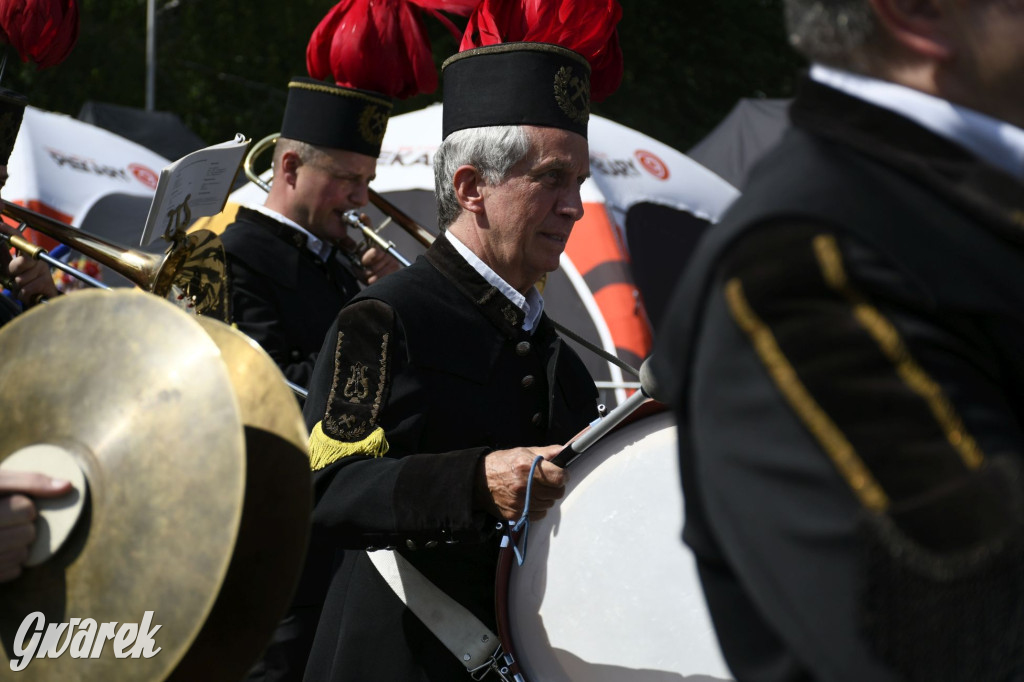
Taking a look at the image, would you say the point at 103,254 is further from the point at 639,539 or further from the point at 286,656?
the point at 639,539

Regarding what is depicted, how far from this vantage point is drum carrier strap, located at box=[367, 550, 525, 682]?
7.60ft

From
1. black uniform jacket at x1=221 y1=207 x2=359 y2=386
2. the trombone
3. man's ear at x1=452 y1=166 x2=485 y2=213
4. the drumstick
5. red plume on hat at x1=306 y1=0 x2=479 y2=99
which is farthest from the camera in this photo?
the trombone

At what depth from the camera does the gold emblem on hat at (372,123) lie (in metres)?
4.93

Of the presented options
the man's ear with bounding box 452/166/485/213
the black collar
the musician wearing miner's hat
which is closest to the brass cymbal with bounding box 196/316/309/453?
the musician wearing miner's hat

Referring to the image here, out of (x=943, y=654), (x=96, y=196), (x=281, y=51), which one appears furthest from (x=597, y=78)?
(x=281, y=51)

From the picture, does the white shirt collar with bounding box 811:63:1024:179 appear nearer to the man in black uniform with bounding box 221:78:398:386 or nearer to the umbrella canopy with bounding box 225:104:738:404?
the man in black uniform with bounding box 221:78:398:386

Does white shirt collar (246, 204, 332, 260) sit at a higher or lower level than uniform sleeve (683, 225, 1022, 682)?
lower

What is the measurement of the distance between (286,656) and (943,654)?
117 inches

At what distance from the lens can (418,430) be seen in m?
2.37

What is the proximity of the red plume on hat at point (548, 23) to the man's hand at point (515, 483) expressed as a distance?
115 centimetres

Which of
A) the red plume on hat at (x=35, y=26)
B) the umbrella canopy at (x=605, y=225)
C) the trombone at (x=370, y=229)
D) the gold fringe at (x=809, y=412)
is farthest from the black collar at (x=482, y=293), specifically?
the umbrella canopy at (x=605, y=225)

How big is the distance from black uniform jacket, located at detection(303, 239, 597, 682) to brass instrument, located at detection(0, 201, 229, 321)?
84 cm

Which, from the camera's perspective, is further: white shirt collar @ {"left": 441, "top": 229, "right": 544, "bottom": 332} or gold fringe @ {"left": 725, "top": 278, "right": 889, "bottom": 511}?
white shirt collar @ {"left": 441, "top": 229, "right": 544, "bottom": 332}

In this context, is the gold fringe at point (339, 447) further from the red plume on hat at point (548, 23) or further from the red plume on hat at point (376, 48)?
the red plume on hat at point (376, 48)
